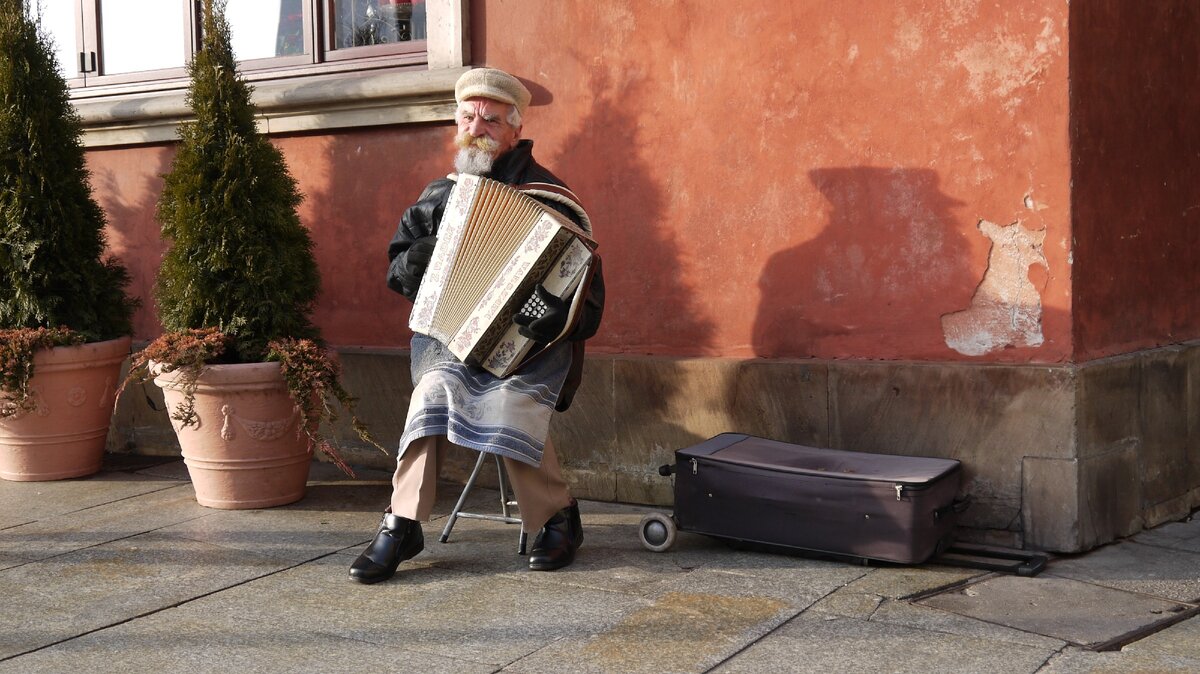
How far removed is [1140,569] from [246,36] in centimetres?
496

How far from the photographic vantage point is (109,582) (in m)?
4.17

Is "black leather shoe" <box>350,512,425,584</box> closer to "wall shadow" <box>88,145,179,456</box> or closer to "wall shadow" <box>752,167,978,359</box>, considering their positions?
"wall shadow" <box>752,167,978,359</box>

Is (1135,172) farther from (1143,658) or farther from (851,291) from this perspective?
(1143,658)

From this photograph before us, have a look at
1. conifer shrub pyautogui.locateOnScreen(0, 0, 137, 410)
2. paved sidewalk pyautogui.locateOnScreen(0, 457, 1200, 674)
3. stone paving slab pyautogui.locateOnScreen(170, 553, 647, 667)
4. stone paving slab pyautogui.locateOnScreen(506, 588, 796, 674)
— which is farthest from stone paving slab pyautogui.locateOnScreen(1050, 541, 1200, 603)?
conifer shrub pyautogui.locateOnScreen(0, 0, 137, 410)

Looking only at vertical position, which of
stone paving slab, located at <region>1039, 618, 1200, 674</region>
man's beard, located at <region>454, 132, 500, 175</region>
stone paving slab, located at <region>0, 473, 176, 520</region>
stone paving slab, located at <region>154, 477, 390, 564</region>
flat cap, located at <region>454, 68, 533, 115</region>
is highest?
flat cap, located at <region>454, 68, 533, 115</region>

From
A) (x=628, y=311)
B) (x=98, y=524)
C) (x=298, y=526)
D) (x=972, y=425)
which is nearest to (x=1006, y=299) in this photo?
(x=972, y=425)

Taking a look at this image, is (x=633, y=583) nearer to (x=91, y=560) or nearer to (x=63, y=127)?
(x=91, y=560)

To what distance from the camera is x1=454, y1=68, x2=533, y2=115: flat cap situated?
4480 millimetres

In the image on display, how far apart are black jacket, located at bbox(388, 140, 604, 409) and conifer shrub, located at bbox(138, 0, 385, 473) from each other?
83cm

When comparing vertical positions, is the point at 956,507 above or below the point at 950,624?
above

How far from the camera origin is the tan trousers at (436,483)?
4.23 m

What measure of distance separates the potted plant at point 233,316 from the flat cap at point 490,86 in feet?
4.16

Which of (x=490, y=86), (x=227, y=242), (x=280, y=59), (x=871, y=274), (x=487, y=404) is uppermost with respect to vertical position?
(x=280, y=59)

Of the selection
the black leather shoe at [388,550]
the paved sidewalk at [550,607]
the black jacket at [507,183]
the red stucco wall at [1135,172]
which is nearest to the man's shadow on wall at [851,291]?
the red stucco wall at [1135,172]
